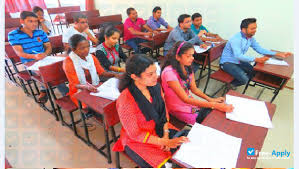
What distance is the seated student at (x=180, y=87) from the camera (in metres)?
1.40

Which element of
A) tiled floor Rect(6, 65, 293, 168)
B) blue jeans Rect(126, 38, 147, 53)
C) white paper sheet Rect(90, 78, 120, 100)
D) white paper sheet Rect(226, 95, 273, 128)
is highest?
white paper sheet Rect(226, 95, 273, 128)

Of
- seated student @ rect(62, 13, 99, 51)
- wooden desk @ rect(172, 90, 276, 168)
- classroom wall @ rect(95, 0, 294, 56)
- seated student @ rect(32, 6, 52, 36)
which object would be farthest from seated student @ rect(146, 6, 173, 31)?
wooden desk @ rect(172, 90, 276, 168)

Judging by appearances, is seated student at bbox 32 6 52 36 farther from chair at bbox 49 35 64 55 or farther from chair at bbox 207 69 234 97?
chair at bbox 207 69 234 97

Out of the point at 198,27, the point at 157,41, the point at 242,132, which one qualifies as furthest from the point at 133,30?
the point at 242,132

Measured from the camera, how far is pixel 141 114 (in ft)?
3.63

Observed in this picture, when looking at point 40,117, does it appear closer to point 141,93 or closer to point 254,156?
point 141,93

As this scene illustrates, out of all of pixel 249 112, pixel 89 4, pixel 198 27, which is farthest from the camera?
pixel 89 4

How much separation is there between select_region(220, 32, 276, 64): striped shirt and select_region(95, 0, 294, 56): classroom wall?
72 cm

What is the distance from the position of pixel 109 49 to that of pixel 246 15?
101 inches

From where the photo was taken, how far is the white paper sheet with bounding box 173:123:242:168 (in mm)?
833

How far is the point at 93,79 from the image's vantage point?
1.83m

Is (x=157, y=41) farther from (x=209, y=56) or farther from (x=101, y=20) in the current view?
(x=101, y=20)

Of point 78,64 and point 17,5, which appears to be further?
point 17,5

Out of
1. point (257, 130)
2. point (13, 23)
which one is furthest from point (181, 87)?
point (13, 23)
